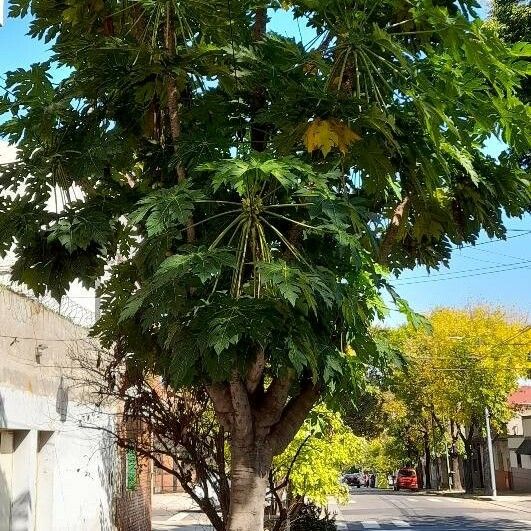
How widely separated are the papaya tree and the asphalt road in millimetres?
19062

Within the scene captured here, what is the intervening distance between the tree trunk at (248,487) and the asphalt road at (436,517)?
1922 cm

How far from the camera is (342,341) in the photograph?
5.08m

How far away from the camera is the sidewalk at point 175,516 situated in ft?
69.4

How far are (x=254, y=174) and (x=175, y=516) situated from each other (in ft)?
80.6

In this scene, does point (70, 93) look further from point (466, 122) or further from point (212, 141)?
point (466, 122)

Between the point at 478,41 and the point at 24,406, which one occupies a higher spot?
the point at 478,41

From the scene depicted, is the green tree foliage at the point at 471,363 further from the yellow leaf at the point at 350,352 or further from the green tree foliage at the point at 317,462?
the yellow leaf at the point at 350,352

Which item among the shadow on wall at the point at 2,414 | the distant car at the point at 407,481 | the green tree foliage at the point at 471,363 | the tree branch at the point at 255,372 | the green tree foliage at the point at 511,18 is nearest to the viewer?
the tree branch at the point at 255,372

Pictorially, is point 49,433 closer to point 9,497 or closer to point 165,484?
point 9,497

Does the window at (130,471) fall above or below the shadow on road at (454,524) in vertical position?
above

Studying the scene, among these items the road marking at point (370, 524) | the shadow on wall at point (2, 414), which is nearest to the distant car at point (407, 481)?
the road marking at point (370, 524)

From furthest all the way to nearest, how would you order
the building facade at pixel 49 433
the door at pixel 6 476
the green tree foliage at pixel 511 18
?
the green tree foliage at pixel 511 18 → the building facade at pixel 49 433 → the door at pixel 6 476

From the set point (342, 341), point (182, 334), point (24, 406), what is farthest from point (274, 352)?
point (24, 406)

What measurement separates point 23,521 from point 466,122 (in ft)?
29.2
